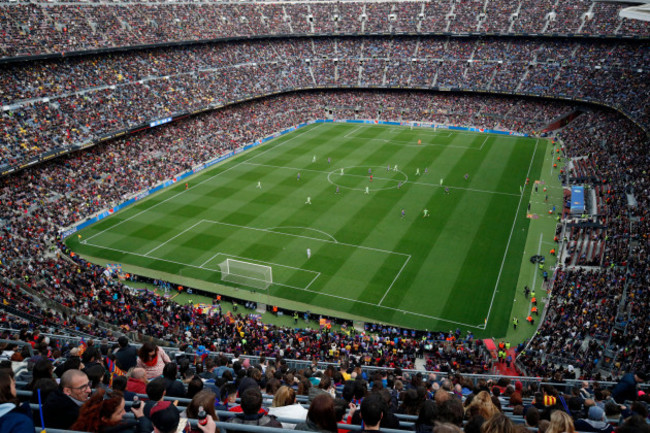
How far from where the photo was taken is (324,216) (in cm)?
4572

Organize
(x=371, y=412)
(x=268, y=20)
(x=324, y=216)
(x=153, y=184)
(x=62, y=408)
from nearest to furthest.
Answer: (x=371, y=412)
(x=62, y=408)
(x=324, y=216)
(x=153, y=184)
(x=268, y=20)

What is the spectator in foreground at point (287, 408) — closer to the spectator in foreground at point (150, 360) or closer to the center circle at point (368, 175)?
the spectator in foreground at point (150, 360)

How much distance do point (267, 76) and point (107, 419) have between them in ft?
263

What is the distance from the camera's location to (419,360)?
26.9 metres

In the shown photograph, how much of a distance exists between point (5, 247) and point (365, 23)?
2970 inches

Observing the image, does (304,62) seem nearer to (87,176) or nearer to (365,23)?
(365,23)

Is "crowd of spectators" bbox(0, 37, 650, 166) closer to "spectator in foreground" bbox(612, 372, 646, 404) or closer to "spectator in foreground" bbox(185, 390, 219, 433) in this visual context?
"spectator in foreground" bbox(185, 390, 219, 433)

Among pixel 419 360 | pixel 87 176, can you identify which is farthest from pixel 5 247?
pixel 419 360

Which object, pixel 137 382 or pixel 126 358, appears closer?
pixel 137 382

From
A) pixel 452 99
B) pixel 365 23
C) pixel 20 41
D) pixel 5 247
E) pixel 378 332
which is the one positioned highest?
pixel 365 23

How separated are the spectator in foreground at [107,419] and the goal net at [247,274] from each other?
28.8 meters

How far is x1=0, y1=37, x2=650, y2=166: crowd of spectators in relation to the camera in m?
49.9

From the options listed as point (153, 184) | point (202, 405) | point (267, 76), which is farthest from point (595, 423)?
point (267, 76)

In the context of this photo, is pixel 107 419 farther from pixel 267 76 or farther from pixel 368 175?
pixel 267 76
